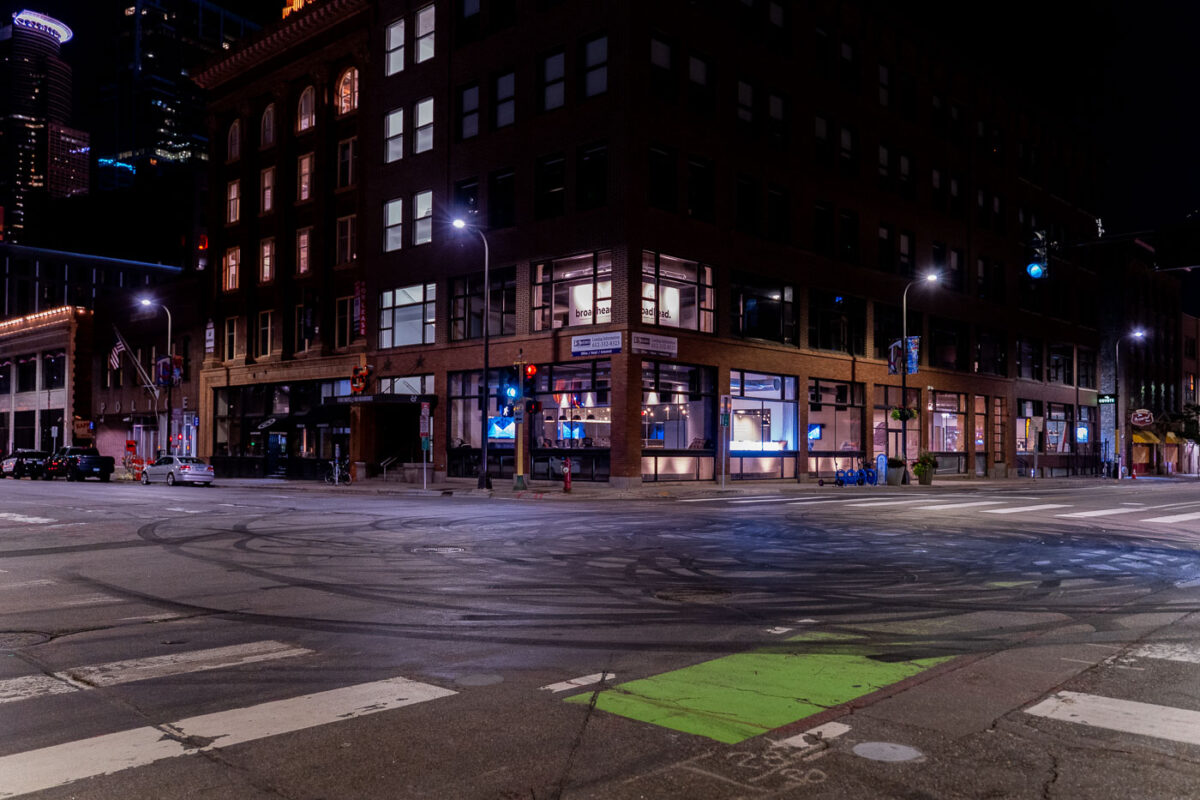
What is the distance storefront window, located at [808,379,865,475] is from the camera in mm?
44188

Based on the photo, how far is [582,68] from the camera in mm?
37344

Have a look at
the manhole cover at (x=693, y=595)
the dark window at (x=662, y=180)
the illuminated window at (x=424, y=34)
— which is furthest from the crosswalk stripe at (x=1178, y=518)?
the illuminated window at (x=424, y=34)

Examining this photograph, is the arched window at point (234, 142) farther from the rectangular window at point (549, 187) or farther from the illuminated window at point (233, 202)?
the rectangular window at point (549, 187)

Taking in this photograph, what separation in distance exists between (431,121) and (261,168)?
15.4 meters

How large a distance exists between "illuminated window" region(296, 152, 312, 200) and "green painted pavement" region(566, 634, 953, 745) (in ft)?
159

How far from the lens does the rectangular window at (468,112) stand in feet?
137

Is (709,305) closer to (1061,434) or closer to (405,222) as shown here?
(405,222)

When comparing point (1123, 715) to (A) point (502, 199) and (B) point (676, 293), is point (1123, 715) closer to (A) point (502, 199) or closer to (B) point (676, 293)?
(B) point (676, 293)

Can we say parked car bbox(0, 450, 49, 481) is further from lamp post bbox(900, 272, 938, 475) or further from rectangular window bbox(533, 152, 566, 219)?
lamp post bbox(900, 272, 938, 475)

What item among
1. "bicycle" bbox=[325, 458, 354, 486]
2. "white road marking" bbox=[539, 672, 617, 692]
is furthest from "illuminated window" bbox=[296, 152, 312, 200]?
"white road marking" bbox=[539, 672, 617, 692]

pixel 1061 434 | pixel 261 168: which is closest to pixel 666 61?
pixel 261 168

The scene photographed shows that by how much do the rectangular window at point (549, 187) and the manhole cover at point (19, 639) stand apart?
3140 cm

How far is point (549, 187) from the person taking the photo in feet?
127

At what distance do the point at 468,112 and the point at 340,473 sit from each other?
18451 mm
